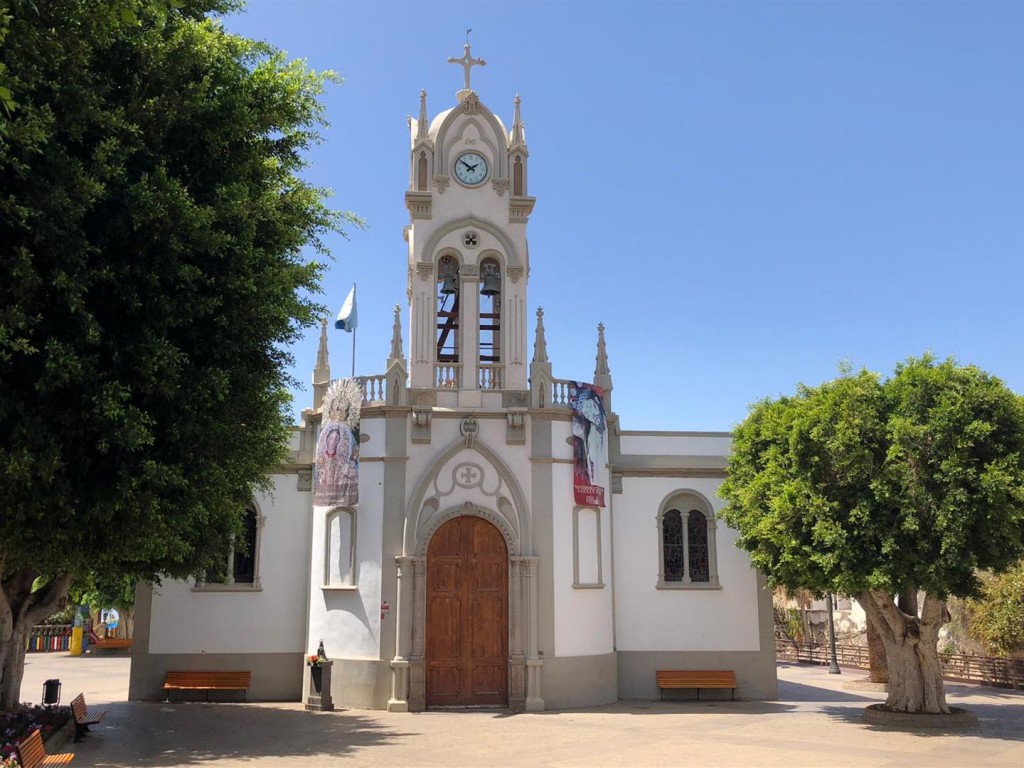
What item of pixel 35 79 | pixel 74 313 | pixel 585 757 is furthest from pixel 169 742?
pixel 35 79

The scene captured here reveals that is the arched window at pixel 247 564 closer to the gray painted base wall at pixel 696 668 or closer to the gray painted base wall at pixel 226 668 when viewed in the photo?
the gray painted base wall at pixel 226 668

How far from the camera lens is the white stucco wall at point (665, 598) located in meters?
24.4

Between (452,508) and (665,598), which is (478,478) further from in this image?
(665,598)

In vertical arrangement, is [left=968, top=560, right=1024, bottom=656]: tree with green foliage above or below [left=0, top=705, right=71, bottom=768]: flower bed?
above

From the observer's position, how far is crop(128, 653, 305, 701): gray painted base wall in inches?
914

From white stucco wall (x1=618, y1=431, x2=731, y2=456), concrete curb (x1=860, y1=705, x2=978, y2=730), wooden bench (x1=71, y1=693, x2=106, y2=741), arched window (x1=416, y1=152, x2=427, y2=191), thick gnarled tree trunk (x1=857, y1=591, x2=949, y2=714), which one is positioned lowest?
concrete curb (x1=860, y1=705, x2=978, y2=730)

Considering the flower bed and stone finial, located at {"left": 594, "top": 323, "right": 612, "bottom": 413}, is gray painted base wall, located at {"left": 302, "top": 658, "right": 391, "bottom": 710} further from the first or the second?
stone finial, located at {"left": 594, "top": 323, "right": 612, "bottom": 413}

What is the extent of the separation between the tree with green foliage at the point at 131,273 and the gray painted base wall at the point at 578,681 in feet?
34.6

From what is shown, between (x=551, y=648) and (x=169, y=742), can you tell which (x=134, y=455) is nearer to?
(x=169, y=742)

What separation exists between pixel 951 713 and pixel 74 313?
18179mm

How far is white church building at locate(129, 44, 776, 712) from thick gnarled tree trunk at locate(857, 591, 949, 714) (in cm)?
545

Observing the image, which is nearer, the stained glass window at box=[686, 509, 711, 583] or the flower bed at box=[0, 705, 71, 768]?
the flower bed at box=[0, 705, 71, 768]

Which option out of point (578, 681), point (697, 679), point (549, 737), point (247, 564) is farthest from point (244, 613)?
point (697, 679)

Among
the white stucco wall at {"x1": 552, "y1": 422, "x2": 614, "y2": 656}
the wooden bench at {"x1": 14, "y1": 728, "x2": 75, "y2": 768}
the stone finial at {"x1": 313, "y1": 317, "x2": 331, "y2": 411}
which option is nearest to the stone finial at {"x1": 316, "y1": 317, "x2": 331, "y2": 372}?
the stone finial at {"x1": 313, "y1": 317, "x2": 331, "y2": 411}
